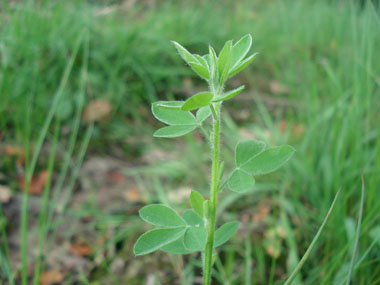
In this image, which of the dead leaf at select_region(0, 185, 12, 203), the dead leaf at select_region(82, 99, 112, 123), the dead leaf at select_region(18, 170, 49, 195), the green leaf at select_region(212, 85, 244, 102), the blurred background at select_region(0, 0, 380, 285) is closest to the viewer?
the green leaf at select_region(212, 85, 244, 102)

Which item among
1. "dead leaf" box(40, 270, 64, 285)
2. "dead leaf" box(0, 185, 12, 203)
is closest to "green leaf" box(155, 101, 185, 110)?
"dead leaf" box(40, 270, 64, 285)

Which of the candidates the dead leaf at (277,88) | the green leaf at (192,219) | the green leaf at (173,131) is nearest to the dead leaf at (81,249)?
the green leaf at (192,219)

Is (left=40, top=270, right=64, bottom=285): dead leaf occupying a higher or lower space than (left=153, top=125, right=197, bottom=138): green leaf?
lower

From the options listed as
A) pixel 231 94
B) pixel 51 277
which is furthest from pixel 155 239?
pixel 51 277

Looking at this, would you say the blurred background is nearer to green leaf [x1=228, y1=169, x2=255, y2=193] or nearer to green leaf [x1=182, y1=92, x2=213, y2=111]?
green leaf [x1=228, y1=169, x2=255, y2=193]

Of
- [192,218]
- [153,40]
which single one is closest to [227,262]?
[192,218]

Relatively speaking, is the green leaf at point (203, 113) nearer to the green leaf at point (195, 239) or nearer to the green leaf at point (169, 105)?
the green leaf at point (169, 105)
